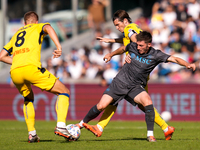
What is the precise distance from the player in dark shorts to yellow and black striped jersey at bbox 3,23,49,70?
1.42 m

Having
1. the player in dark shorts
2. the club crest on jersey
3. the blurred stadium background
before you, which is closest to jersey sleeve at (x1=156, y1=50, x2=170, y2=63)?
the player in dark shorts

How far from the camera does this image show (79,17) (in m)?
18.0

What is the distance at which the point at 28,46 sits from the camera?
607 cm

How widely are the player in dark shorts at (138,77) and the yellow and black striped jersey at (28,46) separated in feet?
4.64

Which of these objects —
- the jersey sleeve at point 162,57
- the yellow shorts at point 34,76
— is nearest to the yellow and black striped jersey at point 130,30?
the jersey sleeve at point 162,57

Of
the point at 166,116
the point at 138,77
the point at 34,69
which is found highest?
the point at 34,69

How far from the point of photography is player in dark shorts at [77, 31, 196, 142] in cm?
623

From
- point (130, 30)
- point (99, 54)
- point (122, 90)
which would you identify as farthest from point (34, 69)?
point (99, 54)

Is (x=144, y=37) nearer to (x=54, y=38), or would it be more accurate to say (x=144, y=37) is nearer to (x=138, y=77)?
(x=138, y=77)

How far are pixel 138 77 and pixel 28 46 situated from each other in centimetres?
197

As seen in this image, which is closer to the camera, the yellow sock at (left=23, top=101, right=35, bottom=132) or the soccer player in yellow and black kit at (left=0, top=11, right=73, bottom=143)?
the soccer player in yellow and black kit at (left=0, top=11, right=73, bottom=143)

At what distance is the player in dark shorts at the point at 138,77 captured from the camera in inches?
245

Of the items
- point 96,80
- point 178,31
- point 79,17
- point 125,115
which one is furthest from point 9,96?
point 178,31

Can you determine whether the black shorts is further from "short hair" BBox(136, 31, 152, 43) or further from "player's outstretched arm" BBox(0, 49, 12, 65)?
"player's outstretched arm" BBox(0, 49, 12, 65)
